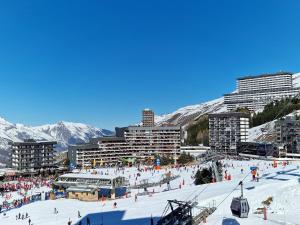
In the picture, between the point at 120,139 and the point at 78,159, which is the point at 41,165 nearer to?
the point at 78,159

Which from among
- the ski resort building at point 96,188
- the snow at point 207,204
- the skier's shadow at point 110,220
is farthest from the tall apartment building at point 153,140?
the skier's shadow at point 110,220

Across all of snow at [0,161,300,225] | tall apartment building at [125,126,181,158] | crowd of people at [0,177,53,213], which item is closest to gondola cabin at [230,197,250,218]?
snow at [0,161,300,225]

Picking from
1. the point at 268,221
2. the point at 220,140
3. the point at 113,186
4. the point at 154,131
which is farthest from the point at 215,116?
the point at 268,221

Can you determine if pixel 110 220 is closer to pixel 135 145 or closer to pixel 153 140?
pixel 135 145

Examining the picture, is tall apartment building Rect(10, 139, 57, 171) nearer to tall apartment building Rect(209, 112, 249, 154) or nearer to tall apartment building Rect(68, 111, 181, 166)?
tall apartment building Rect(68, 111, 181, 166)

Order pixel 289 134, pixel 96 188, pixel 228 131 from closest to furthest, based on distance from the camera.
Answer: pixel 96 188, pixel 289 134, pixel 228 131

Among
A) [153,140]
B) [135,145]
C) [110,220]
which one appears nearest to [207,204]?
[110,220]

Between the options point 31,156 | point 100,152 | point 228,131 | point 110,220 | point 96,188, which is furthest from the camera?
point 100,152

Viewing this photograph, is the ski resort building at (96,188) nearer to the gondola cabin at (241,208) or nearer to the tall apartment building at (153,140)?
the gondola cabin at (241,208)
